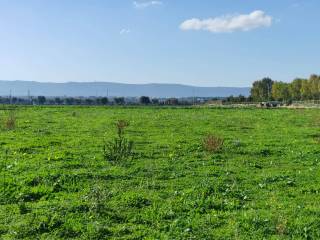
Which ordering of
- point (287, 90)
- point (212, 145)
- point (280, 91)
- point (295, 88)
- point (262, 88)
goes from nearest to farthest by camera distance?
point (212, 145)
point (295, 88)
point (287, 90)
point (280, 91)
point (262, 88)

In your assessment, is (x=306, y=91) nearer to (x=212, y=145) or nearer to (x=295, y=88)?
(x=295, y=88)

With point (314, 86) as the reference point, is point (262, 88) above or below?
above

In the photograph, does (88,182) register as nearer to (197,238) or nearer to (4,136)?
(197,238)

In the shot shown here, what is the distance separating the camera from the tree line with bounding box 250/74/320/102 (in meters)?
138

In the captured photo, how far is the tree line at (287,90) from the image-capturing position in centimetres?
13825

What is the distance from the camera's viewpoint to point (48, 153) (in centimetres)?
1891

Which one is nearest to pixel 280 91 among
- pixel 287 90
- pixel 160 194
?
pixel 287 90

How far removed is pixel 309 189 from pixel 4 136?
54.5 ft

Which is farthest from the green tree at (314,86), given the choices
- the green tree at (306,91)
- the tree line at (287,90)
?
the green tree at (306,91)

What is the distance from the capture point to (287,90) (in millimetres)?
153625

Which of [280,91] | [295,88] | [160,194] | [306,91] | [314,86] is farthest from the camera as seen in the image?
[280,91]

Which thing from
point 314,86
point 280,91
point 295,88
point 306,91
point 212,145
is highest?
point 314,86

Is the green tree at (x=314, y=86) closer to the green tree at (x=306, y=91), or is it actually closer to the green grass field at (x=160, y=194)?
the green tree at (x=306, y=91)

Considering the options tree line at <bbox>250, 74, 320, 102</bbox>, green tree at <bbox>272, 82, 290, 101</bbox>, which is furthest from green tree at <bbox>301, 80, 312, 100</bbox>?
green tree at <bbox>272, 82, 290, 101</bbox>
